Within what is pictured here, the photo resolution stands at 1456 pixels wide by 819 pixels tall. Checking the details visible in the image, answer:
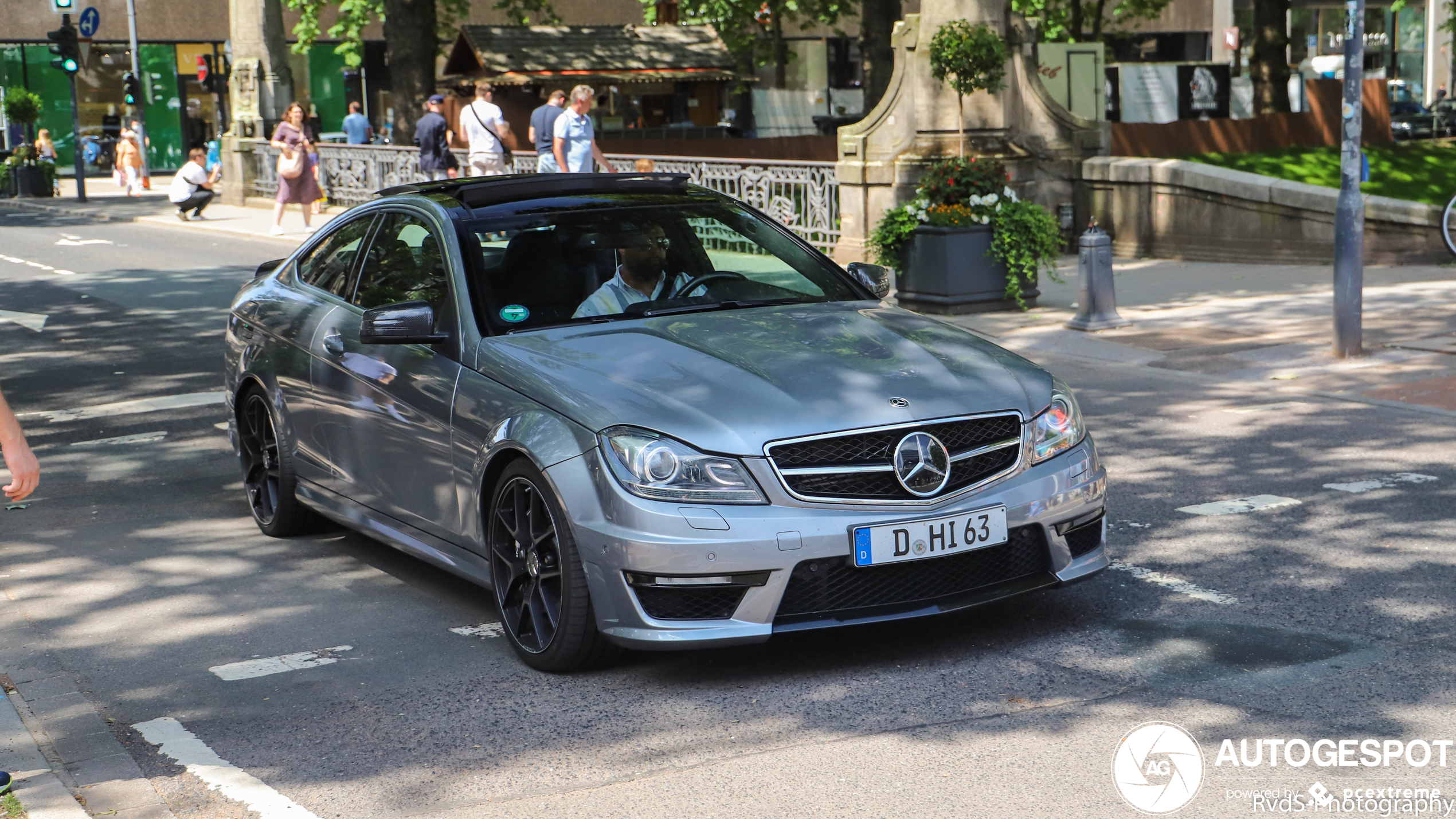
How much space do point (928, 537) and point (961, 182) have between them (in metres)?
9.59

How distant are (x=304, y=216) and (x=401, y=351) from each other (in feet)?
69.0

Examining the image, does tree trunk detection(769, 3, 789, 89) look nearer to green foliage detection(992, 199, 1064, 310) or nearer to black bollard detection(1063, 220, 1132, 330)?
green foliage detection(992, 199, 1064, 310)

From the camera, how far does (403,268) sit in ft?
20.5

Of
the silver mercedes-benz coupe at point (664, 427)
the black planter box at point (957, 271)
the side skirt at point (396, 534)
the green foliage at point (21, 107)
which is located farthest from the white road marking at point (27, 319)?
the green foliage at point (21, 107)

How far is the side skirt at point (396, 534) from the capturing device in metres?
5.56

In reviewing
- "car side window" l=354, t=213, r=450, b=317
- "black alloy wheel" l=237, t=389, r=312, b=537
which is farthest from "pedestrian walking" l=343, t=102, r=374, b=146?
"car side window" l=354, t=213, r=450, b=317

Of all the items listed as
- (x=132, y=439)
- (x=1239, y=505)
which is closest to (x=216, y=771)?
(x=1239, y=505)

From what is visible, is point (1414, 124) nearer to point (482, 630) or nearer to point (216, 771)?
point (482, 630)

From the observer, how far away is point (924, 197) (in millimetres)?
14156

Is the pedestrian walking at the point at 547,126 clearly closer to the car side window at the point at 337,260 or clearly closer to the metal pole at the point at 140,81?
the car side window at the point at 337,260

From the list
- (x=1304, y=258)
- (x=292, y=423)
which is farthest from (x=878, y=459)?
(x=1304, y=258)

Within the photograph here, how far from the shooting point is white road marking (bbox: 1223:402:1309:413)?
30.7 ft

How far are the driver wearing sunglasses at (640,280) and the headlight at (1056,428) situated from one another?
4.74 feet

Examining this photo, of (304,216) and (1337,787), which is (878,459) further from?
(304,216)
